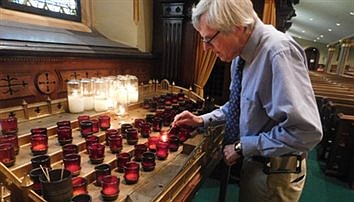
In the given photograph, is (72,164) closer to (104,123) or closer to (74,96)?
(104,123)

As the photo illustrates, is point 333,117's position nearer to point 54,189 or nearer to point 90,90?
point 90,90

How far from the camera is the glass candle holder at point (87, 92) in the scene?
1.47m

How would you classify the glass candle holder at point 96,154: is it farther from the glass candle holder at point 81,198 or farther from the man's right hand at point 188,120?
the man's right hand at point 188,120

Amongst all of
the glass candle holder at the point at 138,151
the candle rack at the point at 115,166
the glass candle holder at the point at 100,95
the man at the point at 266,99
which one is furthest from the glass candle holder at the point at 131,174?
the glass candle holder at the point at 100,95

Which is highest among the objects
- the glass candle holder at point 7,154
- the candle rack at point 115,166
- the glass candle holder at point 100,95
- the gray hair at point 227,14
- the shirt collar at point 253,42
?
the gray hair at point 227,14

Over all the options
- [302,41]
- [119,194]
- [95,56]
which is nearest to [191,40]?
[95,56]

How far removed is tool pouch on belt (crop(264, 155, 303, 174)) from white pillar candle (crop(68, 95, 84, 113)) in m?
1.03

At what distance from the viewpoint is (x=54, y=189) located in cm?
64

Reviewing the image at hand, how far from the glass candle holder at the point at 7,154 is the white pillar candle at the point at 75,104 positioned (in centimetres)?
59

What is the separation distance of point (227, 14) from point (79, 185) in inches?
27.0

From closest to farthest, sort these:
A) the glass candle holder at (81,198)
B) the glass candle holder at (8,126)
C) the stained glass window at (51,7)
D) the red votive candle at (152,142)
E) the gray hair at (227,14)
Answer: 1. the glass candle holder at (81,198)
2. the gray hair at (227,14)
3. the glass candle holder at (8,126)
4. the red votive candle at (152,142)
5. the stained glass window at (51,7)

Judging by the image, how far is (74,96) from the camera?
142 cm

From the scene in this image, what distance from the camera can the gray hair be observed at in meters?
0.76

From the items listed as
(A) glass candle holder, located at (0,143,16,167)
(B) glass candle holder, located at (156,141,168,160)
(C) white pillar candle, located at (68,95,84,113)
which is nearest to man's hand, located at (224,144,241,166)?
(B) glass candle holder, located at (156,141,168,160)
